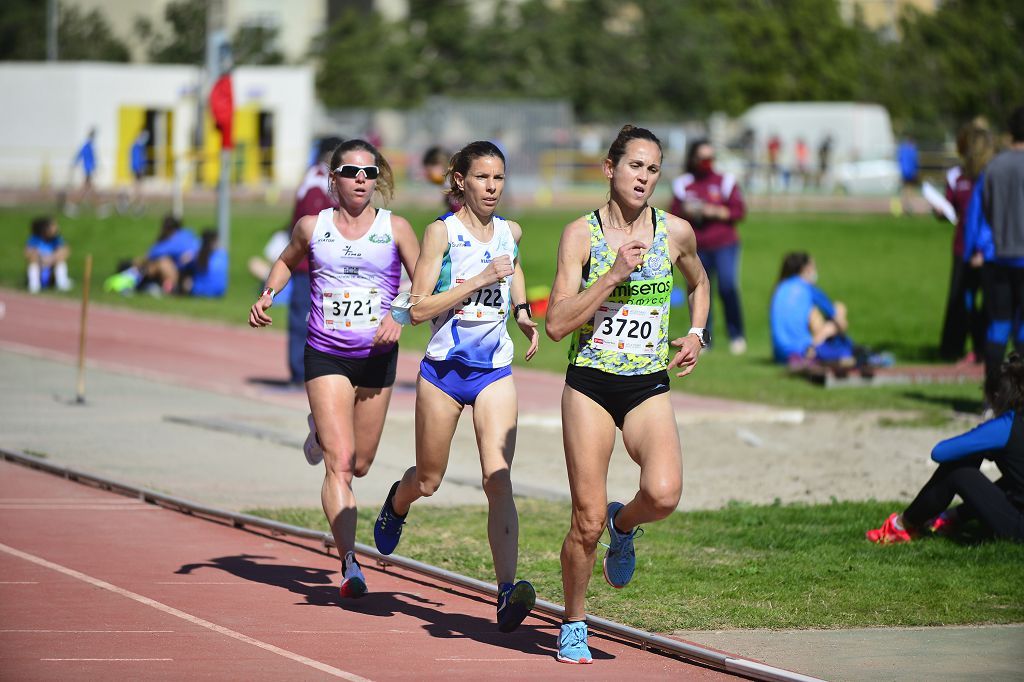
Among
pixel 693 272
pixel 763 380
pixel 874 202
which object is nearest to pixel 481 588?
pixel 693 272

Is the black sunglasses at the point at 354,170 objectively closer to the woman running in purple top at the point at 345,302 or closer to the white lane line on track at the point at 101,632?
the woman running in purple top at the point at 345,302

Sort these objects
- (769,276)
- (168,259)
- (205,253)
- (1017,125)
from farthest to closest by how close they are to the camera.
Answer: (769,276) < (168,259) < (205,253) < (1017,125)

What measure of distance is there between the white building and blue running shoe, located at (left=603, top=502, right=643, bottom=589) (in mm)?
43846

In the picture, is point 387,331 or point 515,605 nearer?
point 515,605

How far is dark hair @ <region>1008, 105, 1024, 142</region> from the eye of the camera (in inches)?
491

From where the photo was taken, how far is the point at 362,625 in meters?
7.66

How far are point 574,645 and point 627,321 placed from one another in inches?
55.7

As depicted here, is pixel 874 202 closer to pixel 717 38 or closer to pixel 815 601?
pixel 717 38

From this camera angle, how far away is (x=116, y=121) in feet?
172

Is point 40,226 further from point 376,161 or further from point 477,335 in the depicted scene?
point 477,335

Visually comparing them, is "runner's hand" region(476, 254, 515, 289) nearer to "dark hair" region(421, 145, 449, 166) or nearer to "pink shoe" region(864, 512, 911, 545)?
"pink shoe" region(864, 512, 911, 545)

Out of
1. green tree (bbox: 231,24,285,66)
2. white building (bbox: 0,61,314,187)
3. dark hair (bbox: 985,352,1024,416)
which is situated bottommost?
dark hair (bbox: 985,352,1024,416)

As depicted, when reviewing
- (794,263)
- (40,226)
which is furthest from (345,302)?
(40,226)

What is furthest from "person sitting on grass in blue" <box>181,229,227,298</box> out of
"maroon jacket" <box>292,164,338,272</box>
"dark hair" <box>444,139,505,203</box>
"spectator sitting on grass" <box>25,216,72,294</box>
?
"dark hair" <box>444,139,505,203</box>
